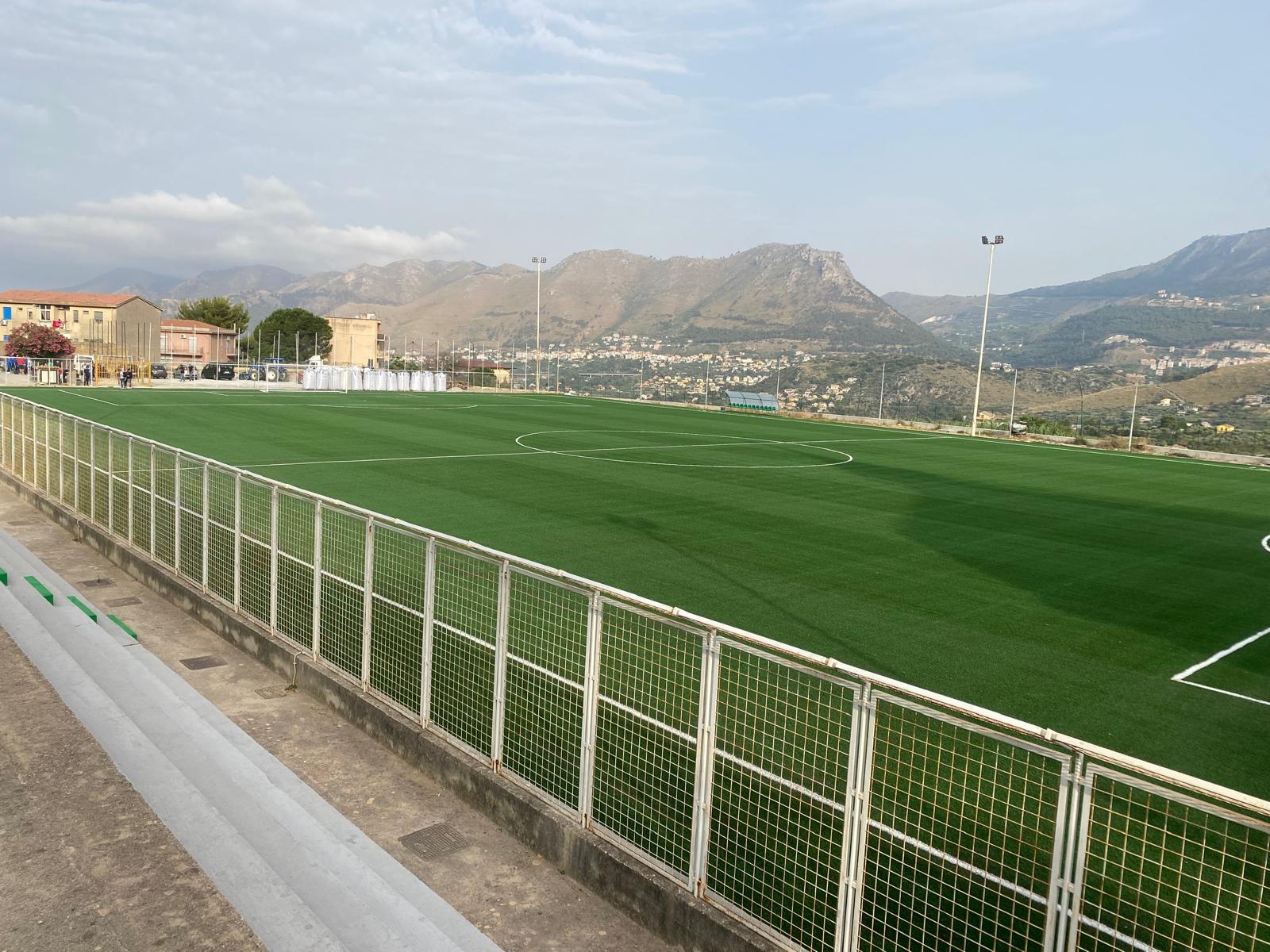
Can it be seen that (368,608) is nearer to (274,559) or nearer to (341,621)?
(341,621)

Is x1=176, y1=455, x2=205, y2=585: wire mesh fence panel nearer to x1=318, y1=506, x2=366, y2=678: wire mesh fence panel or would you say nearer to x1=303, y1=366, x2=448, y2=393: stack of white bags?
x1=318, y1=506, x2=366, y2=678: wire mesh fence panel

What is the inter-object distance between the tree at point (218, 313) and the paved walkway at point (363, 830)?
147 meters

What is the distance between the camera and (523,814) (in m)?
6.09

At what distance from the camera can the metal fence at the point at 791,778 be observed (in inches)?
176

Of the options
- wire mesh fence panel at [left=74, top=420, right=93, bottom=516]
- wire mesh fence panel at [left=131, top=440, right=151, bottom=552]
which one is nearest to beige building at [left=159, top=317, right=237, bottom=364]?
wire mesh fence panel at [left=74, top=420, right=93, bottom=516]

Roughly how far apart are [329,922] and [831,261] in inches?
7515

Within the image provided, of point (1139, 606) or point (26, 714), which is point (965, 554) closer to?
point (1139, 606)

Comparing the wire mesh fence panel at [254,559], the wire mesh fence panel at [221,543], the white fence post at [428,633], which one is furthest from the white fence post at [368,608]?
the wire mesh fence panel at [221,543]

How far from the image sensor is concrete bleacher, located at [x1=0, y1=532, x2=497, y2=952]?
200 inches

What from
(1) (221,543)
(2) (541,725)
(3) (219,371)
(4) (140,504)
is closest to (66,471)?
(4) (140,504)

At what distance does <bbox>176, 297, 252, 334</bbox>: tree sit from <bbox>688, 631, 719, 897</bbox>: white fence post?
151509mm

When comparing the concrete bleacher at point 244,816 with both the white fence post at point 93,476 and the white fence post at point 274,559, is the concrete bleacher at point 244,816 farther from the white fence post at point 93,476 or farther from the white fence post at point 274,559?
the white fence post at point 93,476

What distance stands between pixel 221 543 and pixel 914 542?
37.6 feet

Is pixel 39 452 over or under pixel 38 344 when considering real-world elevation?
under
